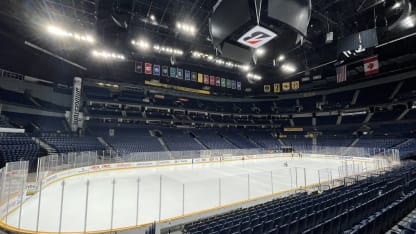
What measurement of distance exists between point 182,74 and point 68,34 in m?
12.3

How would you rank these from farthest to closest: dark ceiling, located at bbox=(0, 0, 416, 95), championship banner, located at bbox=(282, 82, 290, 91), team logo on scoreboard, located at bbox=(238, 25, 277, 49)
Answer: championship banner, located at bbox=(282, 82, 290, 91) < dark ceiling, located at bbox=(0, 0, 416, 95) < team logo on scoreboard, located at bbox=(238, 25, 277, 49)

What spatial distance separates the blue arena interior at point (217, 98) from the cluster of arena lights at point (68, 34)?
86 mm

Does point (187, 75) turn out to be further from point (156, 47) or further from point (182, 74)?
point (156, 47)

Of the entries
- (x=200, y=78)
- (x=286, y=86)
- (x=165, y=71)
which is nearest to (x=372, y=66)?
(x=286, y=86)

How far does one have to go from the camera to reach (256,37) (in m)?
4.40

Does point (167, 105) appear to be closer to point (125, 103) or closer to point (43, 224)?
point (125, 103)

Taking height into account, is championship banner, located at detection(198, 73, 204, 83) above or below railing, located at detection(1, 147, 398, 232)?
above

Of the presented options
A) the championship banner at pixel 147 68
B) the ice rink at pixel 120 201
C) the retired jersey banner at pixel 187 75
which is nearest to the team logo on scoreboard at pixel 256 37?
the ice rink at pixel 120 201

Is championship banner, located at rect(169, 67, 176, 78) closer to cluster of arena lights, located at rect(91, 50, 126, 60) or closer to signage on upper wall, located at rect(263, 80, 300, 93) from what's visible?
cluster of arena lights, located at rect(91, 50, 126, 60)

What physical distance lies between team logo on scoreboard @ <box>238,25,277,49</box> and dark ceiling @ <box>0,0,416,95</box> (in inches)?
156

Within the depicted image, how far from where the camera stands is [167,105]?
96.9 feet

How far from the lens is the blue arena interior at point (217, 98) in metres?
4.48

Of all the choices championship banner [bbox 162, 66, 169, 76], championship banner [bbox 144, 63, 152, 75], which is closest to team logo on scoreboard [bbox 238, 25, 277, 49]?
championship banner [bbox 144, 63, 152, 75]

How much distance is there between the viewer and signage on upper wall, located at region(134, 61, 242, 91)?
2148cm
